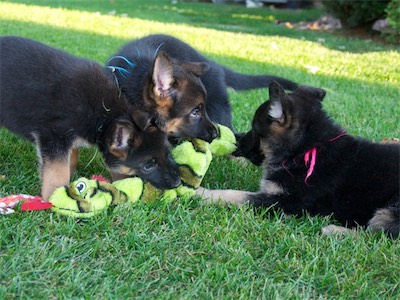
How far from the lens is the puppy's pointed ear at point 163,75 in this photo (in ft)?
12.3

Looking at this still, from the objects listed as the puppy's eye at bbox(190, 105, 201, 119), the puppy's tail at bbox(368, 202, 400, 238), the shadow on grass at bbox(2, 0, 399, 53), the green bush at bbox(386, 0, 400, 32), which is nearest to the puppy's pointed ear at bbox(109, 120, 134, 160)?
the puppy's eye at bbox(190, 105, 201, 119)

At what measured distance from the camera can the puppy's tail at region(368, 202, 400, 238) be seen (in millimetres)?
3227

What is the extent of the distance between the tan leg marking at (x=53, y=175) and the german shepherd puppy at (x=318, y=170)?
1025mm

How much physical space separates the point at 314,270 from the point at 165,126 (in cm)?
182

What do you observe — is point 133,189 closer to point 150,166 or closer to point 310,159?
point 150,166

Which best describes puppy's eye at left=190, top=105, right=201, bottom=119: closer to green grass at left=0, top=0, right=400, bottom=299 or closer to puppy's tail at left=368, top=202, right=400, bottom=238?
green grass at left=0, top=0, right=400, bottom=299

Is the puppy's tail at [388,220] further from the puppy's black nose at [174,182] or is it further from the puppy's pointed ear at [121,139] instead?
the puppy's pointed ear at [121,139]

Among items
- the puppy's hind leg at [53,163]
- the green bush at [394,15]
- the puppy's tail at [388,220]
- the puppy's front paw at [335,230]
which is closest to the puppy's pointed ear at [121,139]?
the puppy's hind leg at [53,163]

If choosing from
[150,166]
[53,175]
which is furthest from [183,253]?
[53,175]

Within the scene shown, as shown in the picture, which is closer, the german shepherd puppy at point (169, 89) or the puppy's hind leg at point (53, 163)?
the puppy's hind leg at point (53, 163)

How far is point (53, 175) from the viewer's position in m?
3.46

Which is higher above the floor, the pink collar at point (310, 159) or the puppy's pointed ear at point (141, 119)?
the puppy's pointed ear at point (141, 119)

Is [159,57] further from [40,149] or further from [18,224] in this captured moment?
[18,224]

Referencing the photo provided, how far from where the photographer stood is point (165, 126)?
4047 millimetres
